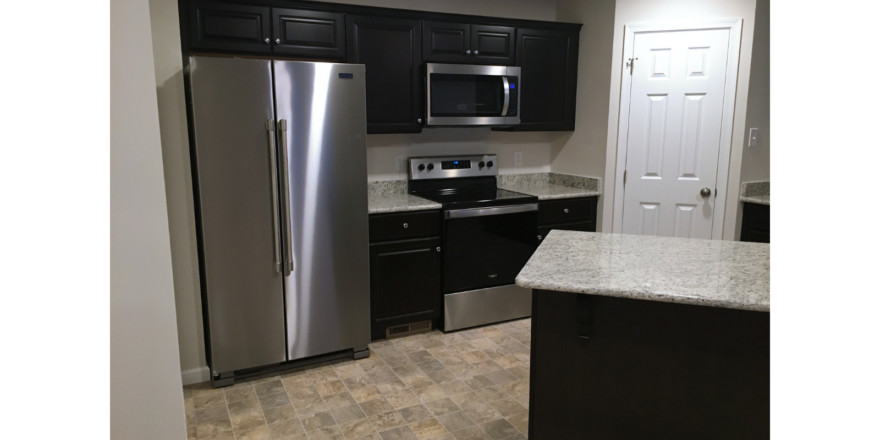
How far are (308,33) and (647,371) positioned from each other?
99.6 inches

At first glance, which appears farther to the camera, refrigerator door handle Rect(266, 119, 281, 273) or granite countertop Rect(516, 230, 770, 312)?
refrigerator door handle Rect(266, 119, 281, 273)

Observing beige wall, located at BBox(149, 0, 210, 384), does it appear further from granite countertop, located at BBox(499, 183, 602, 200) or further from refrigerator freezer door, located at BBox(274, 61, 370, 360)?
granite countertop, located at BBox(499, 183, 602, 200)

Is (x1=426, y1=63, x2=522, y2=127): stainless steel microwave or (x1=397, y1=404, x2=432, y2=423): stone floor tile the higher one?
(x1=426, y1=63, x2=522, y2=127): stainless steel microwave

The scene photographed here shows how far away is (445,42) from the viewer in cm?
359

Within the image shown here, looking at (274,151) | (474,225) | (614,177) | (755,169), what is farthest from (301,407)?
(755,169)

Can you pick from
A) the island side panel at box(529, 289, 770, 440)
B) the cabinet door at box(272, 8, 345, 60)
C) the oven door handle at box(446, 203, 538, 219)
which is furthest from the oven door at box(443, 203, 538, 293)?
the island side panel at box(529, 289, 770, 440)

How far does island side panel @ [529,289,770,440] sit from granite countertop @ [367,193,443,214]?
4.94 feet

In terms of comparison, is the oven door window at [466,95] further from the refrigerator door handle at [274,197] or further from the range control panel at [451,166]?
the refrigerator door handle at [274,197]

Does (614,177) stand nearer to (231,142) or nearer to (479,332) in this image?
(479,332)

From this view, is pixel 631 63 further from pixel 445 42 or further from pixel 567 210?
pixel 445 42

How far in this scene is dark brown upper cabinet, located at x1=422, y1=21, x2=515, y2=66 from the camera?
11.6 feet

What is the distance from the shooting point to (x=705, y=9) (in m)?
3.45

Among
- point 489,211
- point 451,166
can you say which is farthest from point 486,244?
point 451,166

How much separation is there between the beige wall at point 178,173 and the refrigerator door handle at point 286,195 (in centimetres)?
47
